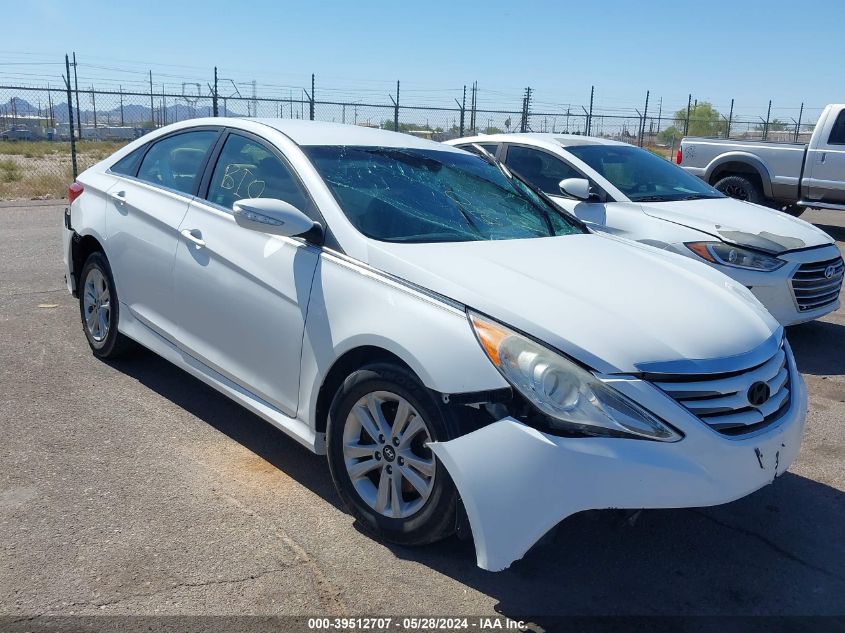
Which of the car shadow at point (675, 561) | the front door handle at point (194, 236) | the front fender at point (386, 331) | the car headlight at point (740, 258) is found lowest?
the car shadow at point (675, 561)

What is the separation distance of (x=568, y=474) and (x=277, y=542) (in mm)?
1275

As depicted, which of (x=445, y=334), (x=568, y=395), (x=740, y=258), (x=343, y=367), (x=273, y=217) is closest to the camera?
Answer: (x=568, y=395)

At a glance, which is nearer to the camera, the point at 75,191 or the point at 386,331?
the point at 386,331

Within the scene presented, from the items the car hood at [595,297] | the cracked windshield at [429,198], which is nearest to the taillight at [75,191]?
the cracked windshield at [429,198]

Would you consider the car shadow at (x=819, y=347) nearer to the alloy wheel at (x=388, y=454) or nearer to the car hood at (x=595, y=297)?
the car hood at (x=595, y=297)

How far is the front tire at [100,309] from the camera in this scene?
16.6ft

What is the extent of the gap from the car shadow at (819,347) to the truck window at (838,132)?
5.94 meters

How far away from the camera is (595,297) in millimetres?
3193

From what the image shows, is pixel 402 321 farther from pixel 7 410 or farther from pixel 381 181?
pixel 7 410

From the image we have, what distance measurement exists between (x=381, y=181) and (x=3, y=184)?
16.9 metres

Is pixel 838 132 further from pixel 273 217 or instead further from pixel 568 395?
pixel 568 395

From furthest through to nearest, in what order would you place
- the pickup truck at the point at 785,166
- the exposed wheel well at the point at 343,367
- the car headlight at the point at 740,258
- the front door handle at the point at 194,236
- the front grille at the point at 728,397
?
1. the pickup truck at the point at 785,166
2. the car headlight at the point at 740,258
3. the front door handle at the point at 194,236
4. the exposed wheel well at the point at 343,367
5. the front grille at the point at 728,397

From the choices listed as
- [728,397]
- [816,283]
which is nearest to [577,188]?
[816,283]

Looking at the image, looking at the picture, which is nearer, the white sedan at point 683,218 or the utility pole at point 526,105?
the white sedan at point 683,218
